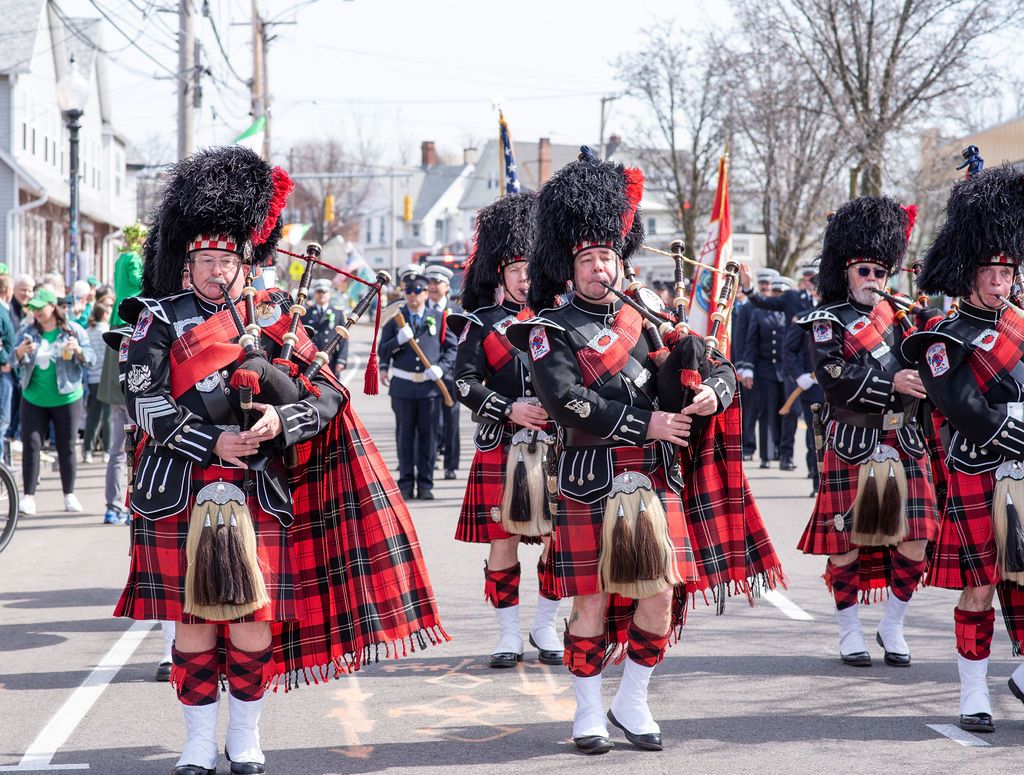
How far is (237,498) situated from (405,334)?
831 cm

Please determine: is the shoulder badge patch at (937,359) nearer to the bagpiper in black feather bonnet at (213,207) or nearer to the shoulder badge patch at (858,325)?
the shoulder badge patch at (858,325)

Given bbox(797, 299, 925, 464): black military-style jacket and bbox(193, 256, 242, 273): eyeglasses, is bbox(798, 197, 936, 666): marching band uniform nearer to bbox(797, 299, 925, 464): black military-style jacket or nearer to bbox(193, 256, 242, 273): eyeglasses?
bbox(797, 299, 925, 464): black military-style jacket

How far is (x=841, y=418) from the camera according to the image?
655cm

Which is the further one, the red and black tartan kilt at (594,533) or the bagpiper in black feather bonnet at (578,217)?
the bagpiper in black feather bonnet at (578,217)

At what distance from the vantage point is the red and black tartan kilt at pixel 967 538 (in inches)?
208

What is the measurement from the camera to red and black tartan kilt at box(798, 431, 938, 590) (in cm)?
632

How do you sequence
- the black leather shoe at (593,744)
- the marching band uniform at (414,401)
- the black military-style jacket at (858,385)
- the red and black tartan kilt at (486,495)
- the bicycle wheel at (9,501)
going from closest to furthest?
the black leather shoe at (593,744) < the black military-style jacket at (858,385) < the red and black tartan kilt at (486,495) < the bicycle wheel at (9,501) < the marching band uniform at (414,401)

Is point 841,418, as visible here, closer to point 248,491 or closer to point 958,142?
point 248,491

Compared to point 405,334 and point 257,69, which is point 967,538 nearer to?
point 405,334

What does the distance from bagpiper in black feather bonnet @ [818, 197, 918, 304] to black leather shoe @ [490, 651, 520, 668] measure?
2.31 metres

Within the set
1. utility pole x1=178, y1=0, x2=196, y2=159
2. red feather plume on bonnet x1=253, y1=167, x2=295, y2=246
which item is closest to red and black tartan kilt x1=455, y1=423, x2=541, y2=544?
red feather plume on bonnet x1=253, y1=167, x2=295, y2=246

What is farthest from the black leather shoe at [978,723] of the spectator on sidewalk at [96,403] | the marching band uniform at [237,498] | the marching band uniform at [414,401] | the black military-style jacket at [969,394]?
the spectator on sidewalk at [96,403]

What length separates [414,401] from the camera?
41.5 ft

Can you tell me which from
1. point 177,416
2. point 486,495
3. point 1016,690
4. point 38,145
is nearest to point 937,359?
point 1016,690
